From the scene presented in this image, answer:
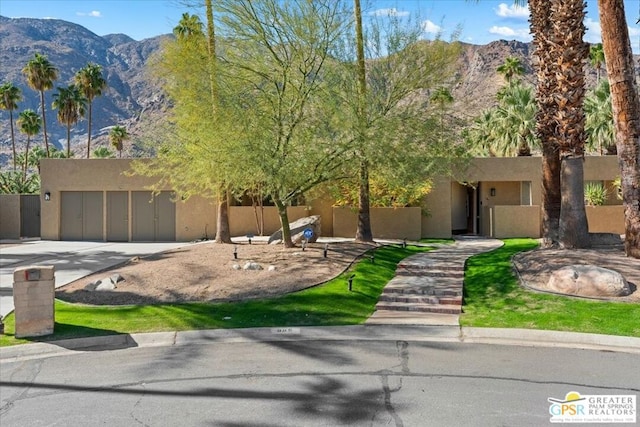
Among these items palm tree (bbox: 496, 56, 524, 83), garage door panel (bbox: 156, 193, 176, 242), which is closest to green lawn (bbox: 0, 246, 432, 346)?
garage door panel (bbox: 156, 193, 176, 242)

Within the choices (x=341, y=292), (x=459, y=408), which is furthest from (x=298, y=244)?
(x=459, y=408)

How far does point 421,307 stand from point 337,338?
2.49 m

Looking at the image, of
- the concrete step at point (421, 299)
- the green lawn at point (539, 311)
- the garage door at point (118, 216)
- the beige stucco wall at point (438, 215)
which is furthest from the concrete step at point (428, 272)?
the garage door at point (118, 216)

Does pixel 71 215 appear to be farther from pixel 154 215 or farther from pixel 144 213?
pixel 154 215

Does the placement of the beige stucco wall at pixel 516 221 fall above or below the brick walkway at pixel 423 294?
above

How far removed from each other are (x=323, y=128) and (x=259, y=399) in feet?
24.8

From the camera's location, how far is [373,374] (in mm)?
6812

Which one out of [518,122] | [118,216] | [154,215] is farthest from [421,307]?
[518,122]

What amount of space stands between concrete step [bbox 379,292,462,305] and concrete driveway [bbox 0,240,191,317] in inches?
302

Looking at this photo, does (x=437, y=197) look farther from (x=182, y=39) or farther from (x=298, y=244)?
(x=182, y=39)

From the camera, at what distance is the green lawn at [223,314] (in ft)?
30.3

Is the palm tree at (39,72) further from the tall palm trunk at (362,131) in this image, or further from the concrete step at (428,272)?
the concrete step at (428,272)

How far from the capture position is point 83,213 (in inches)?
958

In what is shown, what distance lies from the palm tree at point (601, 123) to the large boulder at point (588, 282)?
71.8 feet
